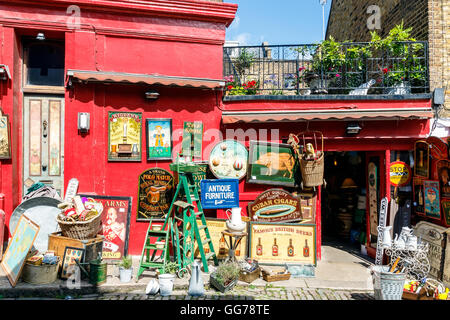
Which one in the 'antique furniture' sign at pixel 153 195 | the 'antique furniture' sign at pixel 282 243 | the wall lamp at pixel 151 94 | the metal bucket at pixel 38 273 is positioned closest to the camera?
the metal bucket at pixel 38 273

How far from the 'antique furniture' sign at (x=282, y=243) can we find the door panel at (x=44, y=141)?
14.6 feet

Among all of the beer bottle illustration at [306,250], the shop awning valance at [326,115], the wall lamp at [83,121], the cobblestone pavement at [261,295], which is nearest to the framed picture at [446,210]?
Answer: the shop awning valance at [326,115]

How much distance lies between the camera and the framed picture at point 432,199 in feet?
22.2

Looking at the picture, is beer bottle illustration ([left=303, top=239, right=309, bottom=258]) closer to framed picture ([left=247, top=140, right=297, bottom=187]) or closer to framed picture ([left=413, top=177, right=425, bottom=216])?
framed picture ([left=247, top=140, right=297, bottom=187])

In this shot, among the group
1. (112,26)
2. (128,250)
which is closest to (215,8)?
(112,26)

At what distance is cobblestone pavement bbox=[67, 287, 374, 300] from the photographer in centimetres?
561

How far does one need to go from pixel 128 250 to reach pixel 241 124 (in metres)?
3.73

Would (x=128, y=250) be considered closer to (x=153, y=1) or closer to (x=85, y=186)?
(x=85, y=186)

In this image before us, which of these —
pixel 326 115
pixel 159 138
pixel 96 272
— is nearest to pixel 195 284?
pixel 96 272

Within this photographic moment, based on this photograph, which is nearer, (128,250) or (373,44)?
(128,250)

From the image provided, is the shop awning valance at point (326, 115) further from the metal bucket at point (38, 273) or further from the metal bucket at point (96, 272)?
the metal bucket at point (38, 273)

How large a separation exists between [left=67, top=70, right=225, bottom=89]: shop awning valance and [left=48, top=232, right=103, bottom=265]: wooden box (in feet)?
10.5

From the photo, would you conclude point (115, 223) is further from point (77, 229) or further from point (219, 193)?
point (219, 193)

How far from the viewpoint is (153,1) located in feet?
25.1
